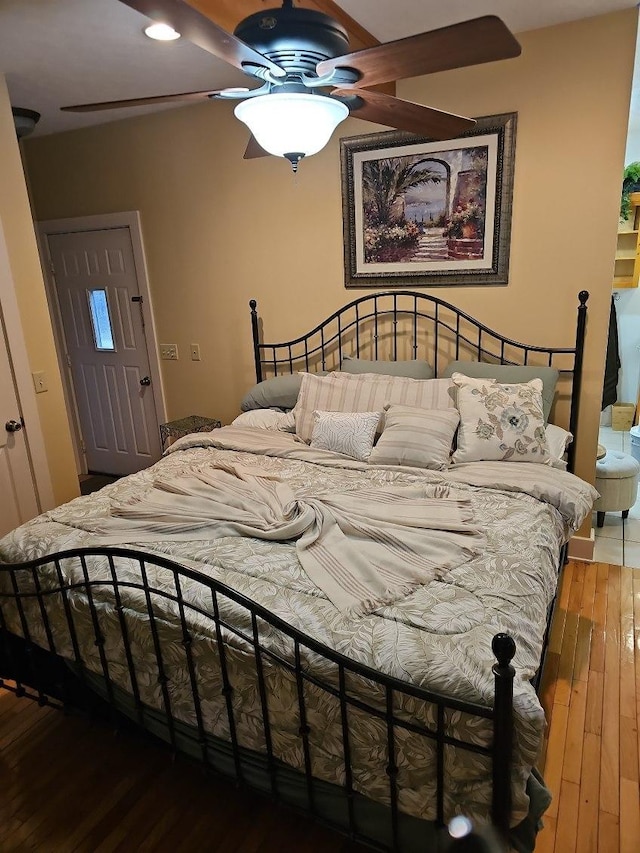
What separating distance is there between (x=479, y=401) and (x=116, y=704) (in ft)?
6.32

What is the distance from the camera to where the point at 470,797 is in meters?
1.26

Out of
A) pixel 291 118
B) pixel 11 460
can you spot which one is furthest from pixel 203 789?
pixel 291 118

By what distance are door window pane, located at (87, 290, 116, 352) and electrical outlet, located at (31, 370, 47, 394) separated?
1.31m

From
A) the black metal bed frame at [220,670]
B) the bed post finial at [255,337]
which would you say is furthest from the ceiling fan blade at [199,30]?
the bed post finial at [255,337]

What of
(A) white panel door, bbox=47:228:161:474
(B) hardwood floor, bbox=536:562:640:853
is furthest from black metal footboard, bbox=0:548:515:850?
(A) white panel door, bbox=47:228:161:474

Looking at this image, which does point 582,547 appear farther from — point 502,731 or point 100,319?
point 100,319

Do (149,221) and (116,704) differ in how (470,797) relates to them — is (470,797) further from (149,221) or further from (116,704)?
(149,221)

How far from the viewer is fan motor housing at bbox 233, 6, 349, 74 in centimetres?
136

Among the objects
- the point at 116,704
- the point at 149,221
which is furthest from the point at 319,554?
the point at 149,221

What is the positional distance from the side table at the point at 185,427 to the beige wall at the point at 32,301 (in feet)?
2.34

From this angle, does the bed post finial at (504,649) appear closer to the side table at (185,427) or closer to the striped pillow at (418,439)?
the striped pillow at (418,439)

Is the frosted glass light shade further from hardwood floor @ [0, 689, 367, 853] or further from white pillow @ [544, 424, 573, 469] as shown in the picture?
hardwood floor @ [0, 689, 367, 853]

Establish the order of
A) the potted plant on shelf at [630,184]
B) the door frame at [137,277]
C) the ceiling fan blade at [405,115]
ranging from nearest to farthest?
the ceiling fan blade at [405,115]
the door frame at [137,277]
the potted plant on shelf at [630,184]

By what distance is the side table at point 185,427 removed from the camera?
3.87m
